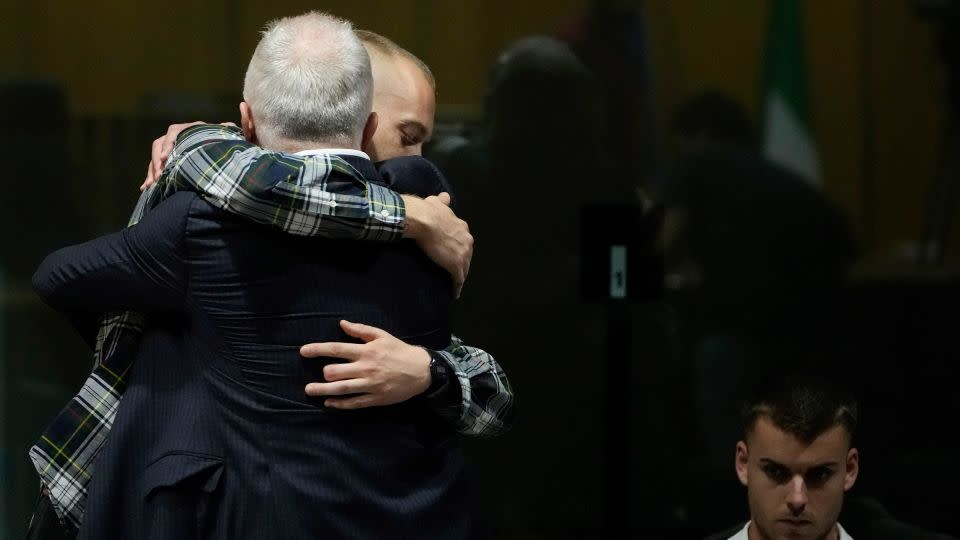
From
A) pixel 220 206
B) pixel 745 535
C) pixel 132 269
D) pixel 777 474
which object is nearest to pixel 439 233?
pixel 220 206

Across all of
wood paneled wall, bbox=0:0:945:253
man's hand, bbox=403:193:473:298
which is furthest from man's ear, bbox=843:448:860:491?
man's hand, bbox=403:193:473:298

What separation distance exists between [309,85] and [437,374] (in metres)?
0.45

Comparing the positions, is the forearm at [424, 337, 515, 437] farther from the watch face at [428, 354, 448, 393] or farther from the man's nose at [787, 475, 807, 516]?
the man's nose at [787, 475, 807, 516]

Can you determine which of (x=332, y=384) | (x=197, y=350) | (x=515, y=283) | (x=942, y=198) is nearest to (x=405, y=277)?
(x=332, y=384)

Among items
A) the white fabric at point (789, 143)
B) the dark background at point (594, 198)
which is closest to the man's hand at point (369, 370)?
the dark background at point (594, 198)

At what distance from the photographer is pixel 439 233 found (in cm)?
192

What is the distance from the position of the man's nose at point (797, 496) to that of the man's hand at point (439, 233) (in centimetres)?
100

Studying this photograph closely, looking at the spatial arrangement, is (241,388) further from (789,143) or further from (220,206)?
(789,143)

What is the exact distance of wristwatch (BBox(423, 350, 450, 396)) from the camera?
1922 mm

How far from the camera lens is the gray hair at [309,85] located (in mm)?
1847

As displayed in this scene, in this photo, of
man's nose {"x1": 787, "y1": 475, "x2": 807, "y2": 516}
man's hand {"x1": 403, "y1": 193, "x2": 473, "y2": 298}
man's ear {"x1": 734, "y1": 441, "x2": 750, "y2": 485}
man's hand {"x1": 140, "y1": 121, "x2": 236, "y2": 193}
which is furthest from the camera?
man's ear {"x1": 734, "y1": 441, "x2": 750, "y2": 485}

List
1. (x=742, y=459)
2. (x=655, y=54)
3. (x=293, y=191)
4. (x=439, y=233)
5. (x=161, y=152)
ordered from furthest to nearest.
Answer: (x=655, y=54) → (x=742, y=459) → (x=161, y=152) → (x=439, y=233) → (x=293, y=191)

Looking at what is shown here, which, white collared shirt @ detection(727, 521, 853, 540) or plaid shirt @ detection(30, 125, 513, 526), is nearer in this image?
plaid shirt @ detection(30, 125, 513, 526)

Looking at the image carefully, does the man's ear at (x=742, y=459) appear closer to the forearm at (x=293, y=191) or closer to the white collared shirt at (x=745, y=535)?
the white collared shirt at (x=745, y=535)
